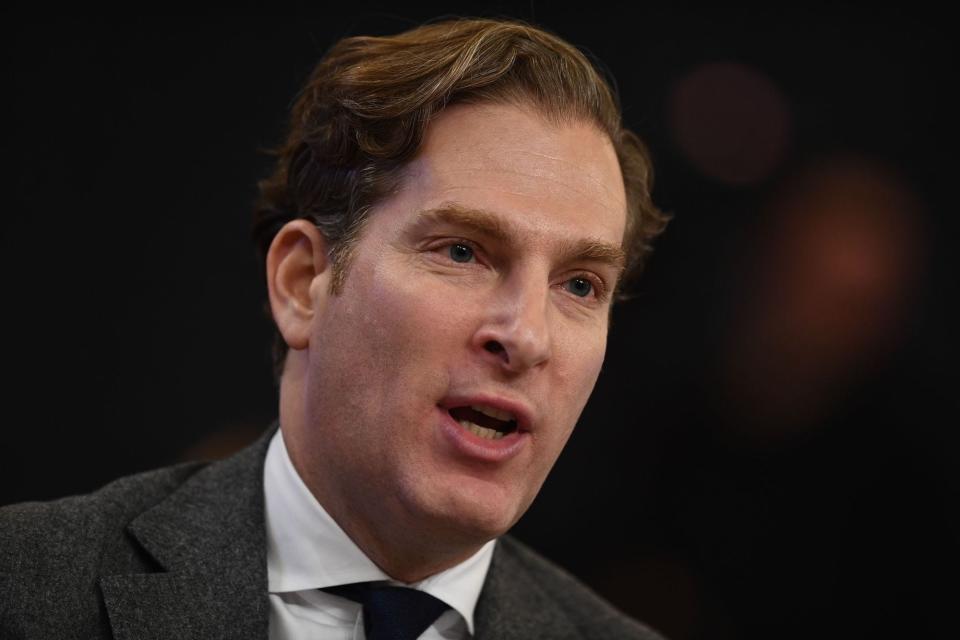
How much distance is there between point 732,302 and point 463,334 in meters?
1.67

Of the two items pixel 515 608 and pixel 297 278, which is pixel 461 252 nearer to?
pixel 297 278

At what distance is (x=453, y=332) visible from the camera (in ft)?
6.61

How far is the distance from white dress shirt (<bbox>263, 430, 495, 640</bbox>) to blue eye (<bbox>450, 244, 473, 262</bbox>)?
1.94ft

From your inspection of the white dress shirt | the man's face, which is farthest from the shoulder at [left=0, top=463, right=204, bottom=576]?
the man's face

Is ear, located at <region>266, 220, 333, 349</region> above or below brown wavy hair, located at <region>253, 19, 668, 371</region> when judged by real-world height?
below

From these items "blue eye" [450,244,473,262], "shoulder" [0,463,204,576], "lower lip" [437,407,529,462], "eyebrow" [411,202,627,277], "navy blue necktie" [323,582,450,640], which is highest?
"eyebrow" [411,202,627,277]

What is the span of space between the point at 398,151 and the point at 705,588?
1.93m

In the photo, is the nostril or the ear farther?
the ear

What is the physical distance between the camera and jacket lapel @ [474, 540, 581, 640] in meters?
2.42

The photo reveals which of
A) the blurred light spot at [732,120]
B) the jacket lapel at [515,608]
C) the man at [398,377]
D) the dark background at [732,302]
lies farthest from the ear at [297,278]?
the blurred light spot at [732,120]

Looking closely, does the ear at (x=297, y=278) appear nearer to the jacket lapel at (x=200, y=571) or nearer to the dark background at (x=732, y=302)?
the jacket lapel at (x=200, y=571)

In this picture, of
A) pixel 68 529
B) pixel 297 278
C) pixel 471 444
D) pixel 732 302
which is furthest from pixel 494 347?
pixel 732 302

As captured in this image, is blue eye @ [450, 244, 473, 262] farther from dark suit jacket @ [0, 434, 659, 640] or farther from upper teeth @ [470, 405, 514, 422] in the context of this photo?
dark suit jacket @ [0, 434, 659, 640]

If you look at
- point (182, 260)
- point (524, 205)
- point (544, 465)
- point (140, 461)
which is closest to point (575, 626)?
point (544, 465)
